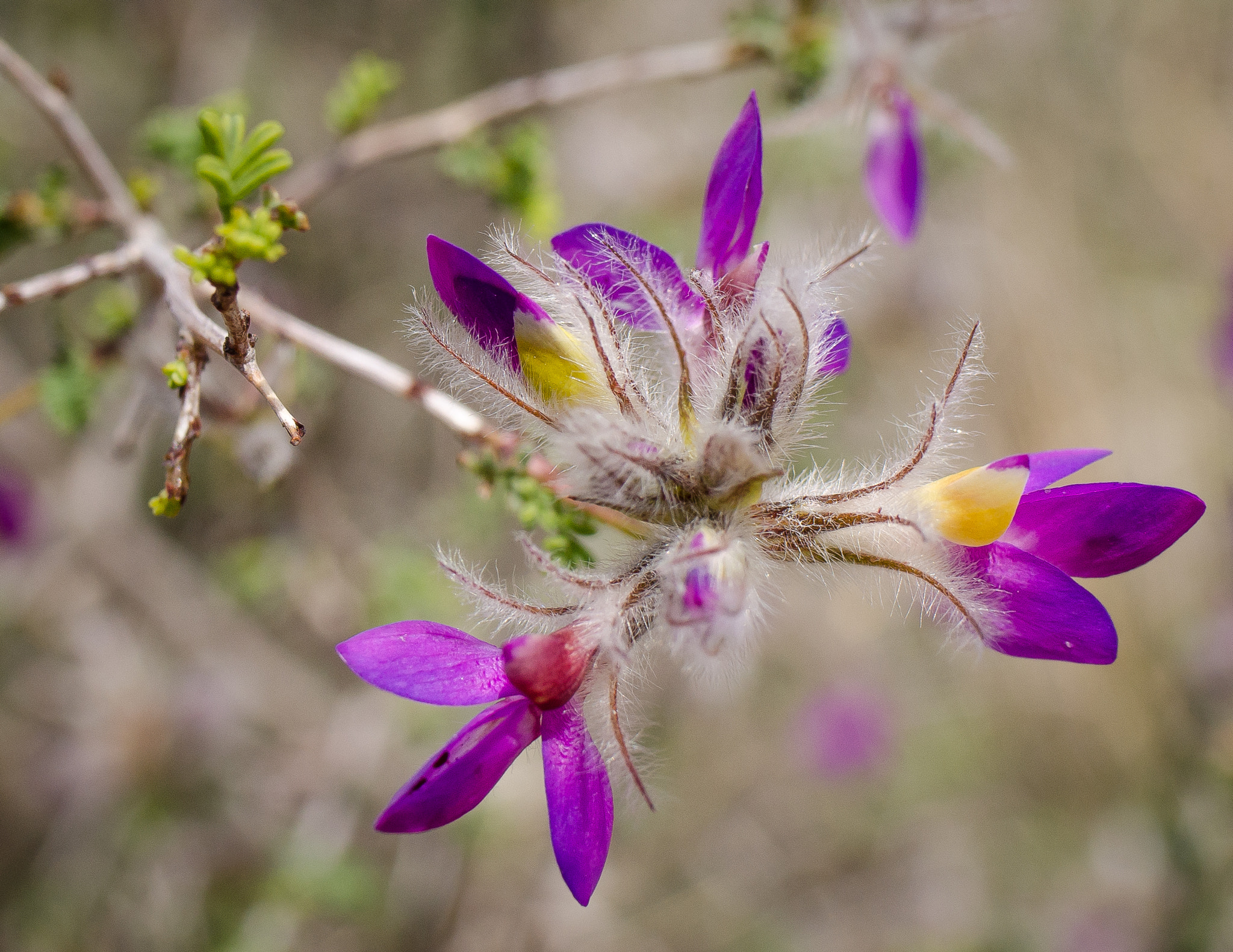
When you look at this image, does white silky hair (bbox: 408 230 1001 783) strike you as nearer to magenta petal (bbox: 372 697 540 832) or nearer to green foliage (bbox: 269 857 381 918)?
magenta petal (bbox: 372 697 540 832)

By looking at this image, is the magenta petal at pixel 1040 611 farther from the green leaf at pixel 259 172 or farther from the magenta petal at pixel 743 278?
the green leaf at pixel 259 172

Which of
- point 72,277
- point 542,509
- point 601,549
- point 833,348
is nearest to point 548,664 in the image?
point 542,509

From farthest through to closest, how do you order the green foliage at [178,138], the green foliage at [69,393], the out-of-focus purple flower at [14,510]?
1. the out-of-focus purple flower at [14,510]
2. the green foliage at [178,138]
3. the green foliage at [69,393]

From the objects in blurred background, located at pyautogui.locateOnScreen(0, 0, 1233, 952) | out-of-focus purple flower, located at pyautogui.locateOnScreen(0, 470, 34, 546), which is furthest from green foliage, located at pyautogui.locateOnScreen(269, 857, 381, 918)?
out-of-focus purple flower, located at pyautogui.locateOnScreen(0, 470, 34, 546)

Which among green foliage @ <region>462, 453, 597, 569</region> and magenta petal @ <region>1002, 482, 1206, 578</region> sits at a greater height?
green foliage @ <region>462, 453, 597, 569</region>

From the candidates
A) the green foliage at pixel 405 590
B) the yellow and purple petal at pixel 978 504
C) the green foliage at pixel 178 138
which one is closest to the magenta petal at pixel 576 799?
the yellow and purple petal at pixel 978 504

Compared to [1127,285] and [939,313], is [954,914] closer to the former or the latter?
[939,313]

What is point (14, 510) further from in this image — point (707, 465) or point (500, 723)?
point (707, 465)
